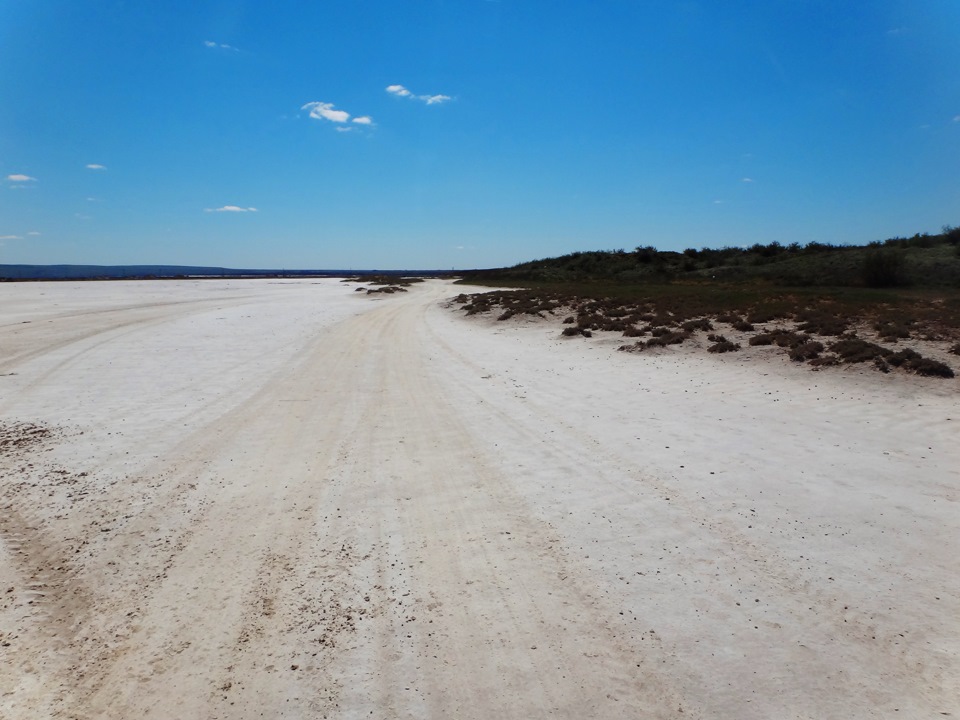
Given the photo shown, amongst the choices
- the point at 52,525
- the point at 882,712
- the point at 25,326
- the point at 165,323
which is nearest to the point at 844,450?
the point at 882,712

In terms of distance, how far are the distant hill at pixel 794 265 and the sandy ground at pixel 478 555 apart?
2371cm

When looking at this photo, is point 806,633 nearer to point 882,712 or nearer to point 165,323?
point 882,712

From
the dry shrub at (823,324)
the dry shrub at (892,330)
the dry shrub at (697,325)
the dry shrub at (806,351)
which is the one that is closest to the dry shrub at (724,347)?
the dry shrub at (806,351)

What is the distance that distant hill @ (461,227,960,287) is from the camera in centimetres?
2819

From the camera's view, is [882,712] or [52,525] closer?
[882,712]

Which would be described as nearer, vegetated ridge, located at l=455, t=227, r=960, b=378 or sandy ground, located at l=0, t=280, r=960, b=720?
sandy ground, located at l=0, t=280, r=960, b=720

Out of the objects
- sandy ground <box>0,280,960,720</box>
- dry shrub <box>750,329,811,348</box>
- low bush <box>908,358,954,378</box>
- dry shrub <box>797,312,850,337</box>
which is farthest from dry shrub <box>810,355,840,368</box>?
dry shrub <box>797,312,850,337</box>

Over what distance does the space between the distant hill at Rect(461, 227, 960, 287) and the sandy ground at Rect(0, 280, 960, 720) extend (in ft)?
77.8

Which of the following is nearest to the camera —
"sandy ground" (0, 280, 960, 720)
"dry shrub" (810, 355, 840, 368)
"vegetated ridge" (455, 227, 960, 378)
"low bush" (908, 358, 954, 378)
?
"sandy ground" (0, 280, 960, 720)

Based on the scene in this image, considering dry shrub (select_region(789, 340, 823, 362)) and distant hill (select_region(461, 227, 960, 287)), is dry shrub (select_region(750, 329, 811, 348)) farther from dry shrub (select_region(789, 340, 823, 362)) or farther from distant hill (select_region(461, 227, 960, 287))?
distant hill (select_region(461, 227, 960, 287))

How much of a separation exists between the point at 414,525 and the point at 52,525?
10.6 ft

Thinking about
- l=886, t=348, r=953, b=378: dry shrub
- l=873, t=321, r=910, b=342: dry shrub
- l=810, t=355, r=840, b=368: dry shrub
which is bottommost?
l=810, t=355, r=840, b=368: dry shrub

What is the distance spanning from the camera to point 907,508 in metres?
5.24

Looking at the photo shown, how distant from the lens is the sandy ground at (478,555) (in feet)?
9.82
